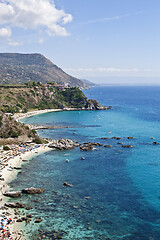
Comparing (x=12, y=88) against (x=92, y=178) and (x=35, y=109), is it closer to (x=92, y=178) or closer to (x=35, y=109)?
(x=35, y=109)

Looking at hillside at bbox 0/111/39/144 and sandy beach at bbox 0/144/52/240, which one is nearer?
sandy beach at bbox 0/144/52/240

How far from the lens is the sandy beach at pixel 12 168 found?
36.8 meters

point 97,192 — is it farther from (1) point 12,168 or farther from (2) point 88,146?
(2) point 88,146

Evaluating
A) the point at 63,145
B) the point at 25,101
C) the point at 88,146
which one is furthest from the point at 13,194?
the point at 25,101

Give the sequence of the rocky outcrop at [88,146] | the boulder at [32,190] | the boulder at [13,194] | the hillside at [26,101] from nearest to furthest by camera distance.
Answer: the boulder at [13,194] < the boulder at [32,190] < the rocky outcrop at [88,146] < the hillside at [26,101]

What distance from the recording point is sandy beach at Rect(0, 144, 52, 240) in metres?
36.8

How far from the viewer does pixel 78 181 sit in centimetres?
5588

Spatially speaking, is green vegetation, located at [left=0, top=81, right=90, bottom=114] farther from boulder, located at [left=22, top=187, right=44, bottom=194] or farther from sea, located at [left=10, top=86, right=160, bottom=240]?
boulder, located at [left=22, top=187, right=44, bottom=194]

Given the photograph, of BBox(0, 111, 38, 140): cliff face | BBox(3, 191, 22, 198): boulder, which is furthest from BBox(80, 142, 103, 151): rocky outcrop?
BBox(3, 191, 22, 198): boulder

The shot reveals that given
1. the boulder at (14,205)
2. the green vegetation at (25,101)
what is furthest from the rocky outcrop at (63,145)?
the green vegetation at (25,101)

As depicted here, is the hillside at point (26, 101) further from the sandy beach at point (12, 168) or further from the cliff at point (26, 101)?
the sandy beach at point (12, 168)

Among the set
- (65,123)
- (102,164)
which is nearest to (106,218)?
(102,164)

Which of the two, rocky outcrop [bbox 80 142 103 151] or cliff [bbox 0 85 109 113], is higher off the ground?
cliff [bbox 0 85 109 113]

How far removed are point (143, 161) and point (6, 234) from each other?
4936 cm
